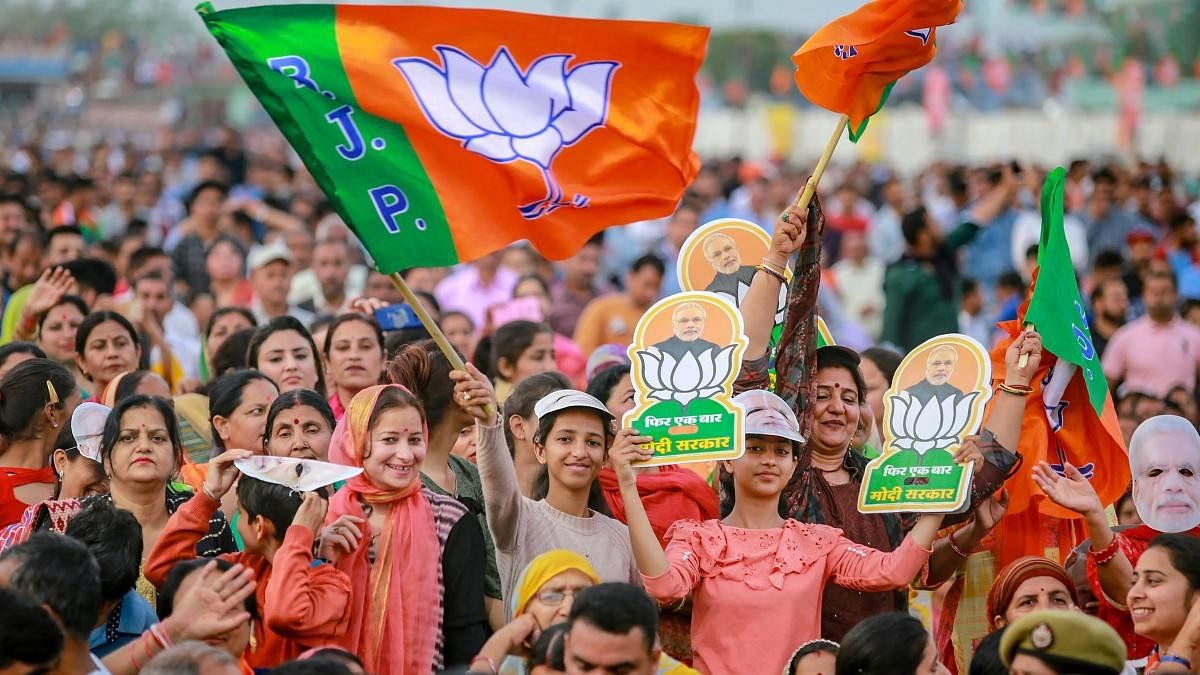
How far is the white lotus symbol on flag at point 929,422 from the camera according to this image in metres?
6.36

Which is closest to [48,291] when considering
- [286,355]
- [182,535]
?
[286,355]

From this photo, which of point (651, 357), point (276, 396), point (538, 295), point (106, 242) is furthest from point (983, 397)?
point (106, 242)

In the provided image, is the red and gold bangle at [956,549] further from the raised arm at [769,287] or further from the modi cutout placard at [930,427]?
the raised arm at [769,287]

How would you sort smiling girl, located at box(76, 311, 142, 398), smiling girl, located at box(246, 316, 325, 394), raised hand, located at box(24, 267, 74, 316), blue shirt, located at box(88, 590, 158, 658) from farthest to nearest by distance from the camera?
raised hand, located at box(24, 267, 74, 316)
smiling girl, located at box(76, 311, 142, 398)
smiling girl, located at box(246, 316, 325, 394)
blue shirt, located at box(88, 590, 158, 658)

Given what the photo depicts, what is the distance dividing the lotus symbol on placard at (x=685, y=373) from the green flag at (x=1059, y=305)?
3.85ft

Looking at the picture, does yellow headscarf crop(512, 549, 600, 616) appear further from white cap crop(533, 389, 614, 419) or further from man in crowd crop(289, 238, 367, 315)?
man in crowd crop(289, 238, 367, 315)

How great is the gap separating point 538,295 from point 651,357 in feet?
19.1

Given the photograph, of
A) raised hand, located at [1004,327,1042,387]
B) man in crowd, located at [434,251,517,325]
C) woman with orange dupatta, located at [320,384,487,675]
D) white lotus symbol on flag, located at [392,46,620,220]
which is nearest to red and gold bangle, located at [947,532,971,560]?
raised hand, located at [1004,327,1042,387]

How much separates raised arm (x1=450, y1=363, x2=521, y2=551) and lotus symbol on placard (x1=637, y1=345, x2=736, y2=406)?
51 centimetres

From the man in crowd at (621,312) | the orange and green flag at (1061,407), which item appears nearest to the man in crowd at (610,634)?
the orange and green flag at (1061,407)

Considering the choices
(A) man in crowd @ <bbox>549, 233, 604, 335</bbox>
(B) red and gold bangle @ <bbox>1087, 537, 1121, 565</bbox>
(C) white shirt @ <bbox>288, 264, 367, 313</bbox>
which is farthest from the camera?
(A) man in crowd @ <bbox>549, 233, 604, 335</bbox>

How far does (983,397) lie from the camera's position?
6.42m

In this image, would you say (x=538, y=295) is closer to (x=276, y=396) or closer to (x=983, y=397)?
(x=276, y=396)

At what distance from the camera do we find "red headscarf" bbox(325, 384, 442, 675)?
19.3 ft
